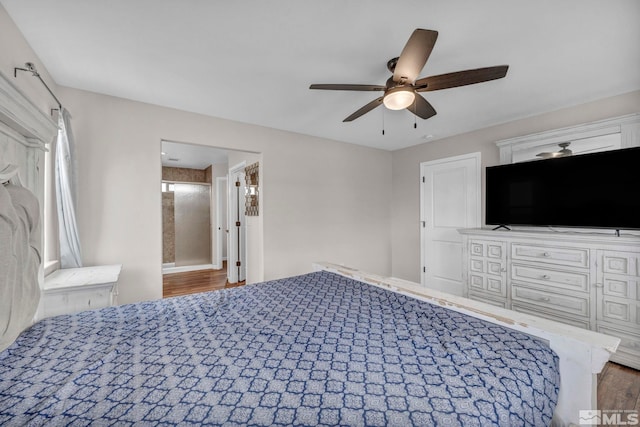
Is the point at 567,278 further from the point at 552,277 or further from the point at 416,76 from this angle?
the point at 416,76

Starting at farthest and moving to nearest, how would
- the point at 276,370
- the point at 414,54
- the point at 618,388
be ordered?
the point at 618,388 < the point at 414,54 < the point at 276,370

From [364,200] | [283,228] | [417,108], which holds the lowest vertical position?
[283,228]

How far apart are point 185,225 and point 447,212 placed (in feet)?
18.1

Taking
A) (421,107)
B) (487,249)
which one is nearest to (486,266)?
(487,249)

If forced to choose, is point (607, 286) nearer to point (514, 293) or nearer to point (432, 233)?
point (514, 293)

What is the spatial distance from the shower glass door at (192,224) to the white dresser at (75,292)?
4.15m

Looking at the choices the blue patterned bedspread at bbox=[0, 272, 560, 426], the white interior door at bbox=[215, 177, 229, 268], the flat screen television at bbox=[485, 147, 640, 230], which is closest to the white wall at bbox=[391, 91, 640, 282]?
the flat screen television at bbox=[485, 147, 640, 230]

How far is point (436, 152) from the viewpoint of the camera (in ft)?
13.5

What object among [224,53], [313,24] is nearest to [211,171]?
[224,53]

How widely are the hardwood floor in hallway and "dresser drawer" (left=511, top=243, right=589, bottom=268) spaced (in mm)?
4020

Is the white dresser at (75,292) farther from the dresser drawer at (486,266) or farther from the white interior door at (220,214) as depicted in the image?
the white interior door at (220,214)

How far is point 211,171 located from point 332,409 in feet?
19.9

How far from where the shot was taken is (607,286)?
90.3 inches

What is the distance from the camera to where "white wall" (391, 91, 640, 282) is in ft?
8.84
